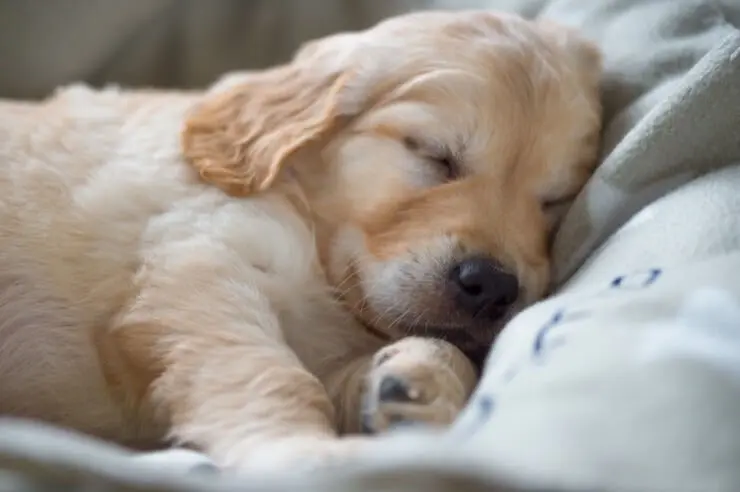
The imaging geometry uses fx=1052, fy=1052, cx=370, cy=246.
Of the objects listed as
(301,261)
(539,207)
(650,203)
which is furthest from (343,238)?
(650,203)

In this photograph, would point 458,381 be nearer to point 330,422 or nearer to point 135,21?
point 330,422

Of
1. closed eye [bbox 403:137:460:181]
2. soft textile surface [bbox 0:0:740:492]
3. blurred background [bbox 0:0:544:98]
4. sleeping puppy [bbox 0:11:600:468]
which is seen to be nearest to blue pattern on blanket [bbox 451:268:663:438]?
soft textile surface [bbox 0:0:740:492]

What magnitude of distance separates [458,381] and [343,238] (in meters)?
0.36

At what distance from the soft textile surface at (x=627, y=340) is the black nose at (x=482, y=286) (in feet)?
0.26

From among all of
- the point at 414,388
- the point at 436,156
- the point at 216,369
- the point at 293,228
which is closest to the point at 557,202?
the point at 436,156

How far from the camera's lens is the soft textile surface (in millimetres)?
765

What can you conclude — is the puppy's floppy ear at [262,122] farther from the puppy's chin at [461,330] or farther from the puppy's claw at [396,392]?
the puppy's claw at [396,392]

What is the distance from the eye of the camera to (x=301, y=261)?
61.8 inches

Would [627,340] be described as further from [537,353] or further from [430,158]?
[430,158]

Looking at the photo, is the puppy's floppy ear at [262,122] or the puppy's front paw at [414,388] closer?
the puppy's front paw at [414,388]

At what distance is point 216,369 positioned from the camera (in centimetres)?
136

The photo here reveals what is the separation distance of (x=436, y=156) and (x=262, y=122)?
29 cm

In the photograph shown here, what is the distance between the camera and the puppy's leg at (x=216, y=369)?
1271mm

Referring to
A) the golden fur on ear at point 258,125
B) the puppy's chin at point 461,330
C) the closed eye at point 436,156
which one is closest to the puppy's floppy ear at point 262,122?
the golden fur on ear at point 258,125
